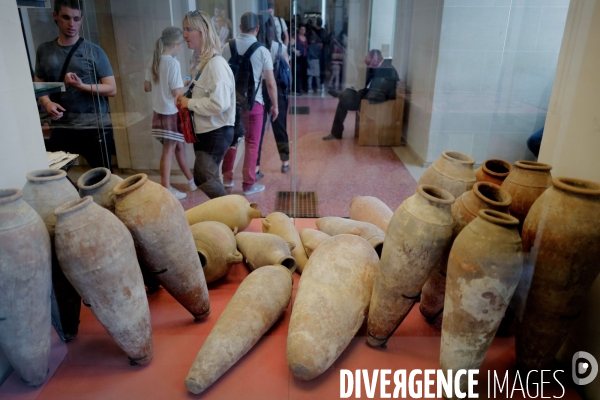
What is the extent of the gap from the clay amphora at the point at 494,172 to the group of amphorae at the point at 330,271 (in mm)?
12

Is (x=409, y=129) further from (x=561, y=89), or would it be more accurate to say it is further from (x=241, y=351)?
(x=241, y=351)

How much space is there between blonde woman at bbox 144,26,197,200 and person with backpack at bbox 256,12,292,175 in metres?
0.87

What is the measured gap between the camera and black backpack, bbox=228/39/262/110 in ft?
13.9

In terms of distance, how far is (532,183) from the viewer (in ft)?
6.63

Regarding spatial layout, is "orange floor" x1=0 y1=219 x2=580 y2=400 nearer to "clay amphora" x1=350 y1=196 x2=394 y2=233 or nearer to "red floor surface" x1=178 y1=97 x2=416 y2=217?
"clay amphora" x1=350 y1=196 x2=394 y2=233

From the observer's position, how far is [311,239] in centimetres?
294

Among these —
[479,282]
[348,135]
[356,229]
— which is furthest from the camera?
[348,135]

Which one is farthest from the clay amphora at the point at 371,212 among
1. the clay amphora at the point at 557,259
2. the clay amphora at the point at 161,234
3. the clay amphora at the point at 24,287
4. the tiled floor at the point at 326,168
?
the clay amphora at the point at 24,287

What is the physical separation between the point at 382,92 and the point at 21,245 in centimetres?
451

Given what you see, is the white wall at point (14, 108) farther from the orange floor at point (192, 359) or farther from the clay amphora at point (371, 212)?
the clay amphora at point (371, 212)

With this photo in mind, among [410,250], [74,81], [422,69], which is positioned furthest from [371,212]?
[74,81]

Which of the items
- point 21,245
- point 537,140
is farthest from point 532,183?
point 537,140

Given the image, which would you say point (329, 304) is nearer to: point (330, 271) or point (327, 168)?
point (330, 271)

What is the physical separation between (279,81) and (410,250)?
3.26 m
